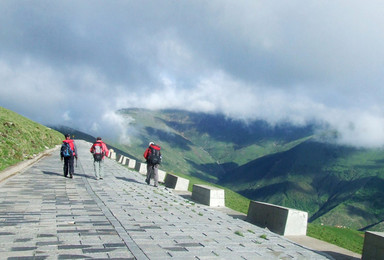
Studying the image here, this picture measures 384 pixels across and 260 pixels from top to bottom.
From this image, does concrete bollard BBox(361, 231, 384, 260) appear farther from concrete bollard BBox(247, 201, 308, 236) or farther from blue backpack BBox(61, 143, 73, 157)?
blue backpack BBox(61, 143, 73, 157)

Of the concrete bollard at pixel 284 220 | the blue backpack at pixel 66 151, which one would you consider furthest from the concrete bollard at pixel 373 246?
the blue backpack at pixel 66 151

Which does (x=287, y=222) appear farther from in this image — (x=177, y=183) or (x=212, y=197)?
(x=177, y=183)

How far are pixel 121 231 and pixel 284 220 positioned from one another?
4.38m

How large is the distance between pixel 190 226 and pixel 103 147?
10.6 metres

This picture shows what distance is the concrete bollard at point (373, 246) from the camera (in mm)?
6949

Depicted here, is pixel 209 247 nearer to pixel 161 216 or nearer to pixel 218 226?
pixel 218 226

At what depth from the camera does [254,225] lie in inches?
424

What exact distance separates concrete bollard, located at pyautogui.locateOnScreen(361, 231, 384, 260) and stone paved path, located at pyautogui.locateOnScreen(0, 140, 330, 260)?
0.94 metres

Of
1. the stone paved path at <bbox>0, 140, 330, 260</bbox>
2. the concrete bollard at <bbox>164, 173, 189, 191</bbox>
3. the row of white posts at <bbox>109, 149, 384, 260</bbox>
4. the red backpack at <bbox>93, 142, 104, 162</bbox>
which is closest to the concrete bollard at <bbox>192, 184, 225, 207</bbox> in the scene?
the stone paved path at <bbox>0, 140, 330, 260</bbox>

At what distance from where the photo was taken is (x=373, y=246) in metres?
7.12

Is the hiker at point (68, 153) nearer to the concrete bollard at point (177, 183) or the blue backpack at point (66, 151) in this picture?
the blue backpack at point (66, 151)

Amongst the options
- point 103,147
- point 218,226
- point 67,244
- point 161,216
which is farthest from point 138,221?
point 103,147

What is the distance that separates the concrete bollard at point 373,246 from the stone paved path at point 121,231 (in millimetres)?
944

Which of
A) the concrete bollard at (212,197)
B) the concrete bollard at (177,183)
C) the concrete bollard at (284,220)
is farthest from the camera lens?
the concrete bollard at (177,183)
